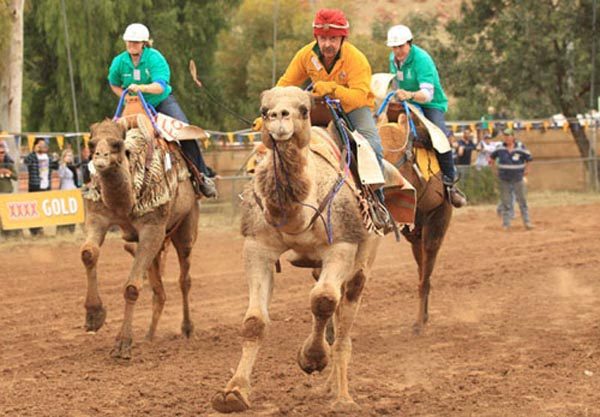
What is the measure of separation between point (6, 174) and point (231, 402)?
1461 centimetres

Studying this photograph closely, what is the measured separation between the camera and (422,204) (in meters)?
12.2

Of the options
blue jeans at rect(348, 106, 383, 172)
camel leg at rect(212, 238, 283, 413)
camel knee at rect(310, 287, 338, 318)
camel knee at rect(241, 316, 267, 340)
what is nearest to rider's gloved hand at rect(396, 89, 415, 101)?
blue jeans at rect(348, 106, 383, 172)

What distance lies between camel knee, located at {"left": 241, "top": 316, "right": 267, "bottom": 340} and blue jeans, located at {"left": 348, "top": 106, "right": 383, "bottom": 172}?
7.75 ft

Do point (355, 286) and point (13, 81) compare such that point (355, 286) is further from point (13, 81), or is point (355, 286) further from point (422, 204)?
point (13, 81)

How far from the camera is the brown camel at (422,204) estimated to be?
1175cm

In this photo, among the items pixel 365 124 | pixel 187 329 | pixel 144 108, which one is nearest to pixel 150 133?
pixel 144 108

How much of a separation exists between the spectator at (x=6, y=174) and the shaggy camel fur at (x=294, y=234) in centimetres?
1334

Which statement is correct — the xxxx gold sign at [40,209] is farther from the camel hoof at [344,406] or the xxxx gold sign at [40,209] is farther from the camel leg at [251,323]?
the camel hoof at [344,406]

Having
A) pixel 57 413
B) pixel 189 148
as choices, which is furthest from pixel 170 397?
pixel 189 148

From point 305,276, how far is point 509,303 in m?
3.97

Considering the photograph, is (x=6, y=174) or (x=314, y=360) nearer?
(x=314, y=360)

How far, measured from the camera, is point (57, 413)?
Answer: 8062mm

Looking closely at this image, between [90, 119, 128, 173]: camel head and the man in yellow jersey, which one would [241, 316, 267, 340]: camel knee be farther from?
[90, 119, 128, 173]: camel head

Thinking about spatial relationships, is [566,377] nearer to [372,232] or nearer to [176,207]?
[372,232]
